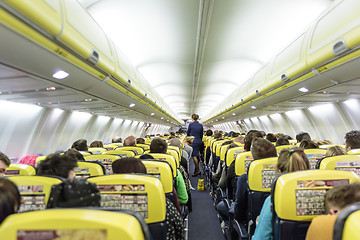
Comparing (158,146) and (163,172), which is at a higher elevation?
(158,146)

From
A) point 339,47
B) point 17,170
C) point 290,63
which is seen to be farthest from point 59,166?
point 290,63

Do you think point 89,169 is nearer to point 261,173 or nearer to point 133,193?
point 133,193

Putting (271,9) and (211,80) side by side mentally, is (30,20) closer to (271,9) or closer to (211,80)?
(271,9)

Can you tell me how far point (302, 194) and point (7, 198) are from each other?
183cm

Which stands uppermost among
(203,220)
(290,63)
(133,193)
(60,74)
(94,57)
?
(290,63)

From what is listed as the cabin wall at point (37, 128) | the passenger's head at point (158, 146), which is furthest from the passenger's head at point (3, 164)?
the cabin wall at point (37, 128)

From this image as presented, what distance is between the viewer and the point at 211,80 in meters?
11.9

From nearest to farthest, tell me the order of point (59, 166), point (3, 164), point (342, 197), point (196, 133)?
point (342, 197), point (59, 166), point (3, 164), point (196, 133)

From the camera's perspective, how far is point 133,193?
5.86 ft

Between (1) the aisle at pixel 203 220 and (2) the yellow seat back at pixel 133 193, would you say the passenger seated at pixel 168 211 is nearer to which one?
(2) the yellow seat back at pixel 133 193

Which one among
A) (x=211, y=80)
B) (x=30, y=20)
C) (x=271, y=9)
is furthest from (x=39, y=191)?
(x=211, y=80)

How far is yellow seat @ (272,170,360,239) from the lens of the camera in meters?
1.79

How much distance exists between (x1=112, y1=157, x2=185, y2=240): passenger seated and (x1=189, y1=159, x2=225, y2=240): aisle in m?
2.51

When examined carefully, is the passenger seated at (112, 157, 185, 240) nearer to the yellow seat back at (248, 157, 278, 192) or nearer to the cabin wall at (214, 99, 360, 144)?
the yellow seat back at (248, 157, 278, 192)
